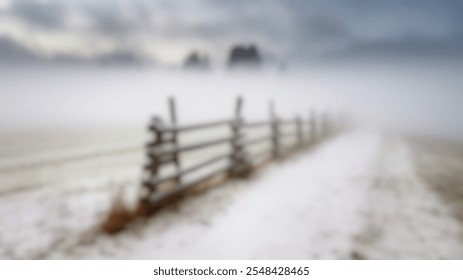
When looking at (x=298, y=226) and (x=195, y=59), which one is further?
(x=195, y=59)

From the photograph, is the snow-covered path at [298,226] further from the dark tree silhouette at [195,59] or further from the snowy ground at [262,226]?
the dark tree silhouette at [195,59]

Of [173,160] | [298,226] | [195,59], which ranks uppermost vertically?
[195,59]

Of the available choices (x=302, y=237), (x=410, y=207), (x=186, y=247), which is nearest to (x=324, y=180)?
(x=410, y=207)

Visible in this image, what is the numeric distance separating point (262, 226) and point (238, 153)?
2.96m

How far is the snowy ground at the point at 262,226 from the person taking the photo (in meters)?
3.29

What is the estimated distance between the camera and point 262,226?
395cm

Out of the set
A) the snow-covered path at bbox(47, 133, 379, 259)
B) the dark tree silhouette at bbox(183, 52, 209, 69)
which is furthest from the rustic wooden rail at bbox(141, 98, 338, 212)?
the dark tree silhouette at bbox(183, 52, 209, 69)

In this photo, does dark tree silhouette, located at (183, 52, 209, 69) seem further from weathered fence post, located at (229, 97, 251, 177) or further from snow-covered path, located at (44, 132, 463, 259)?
snow-covered path, located at (44, 132, 463, 259)

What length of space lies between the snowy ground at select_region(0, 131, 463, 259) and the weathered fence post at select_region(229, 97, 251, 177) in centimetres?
56

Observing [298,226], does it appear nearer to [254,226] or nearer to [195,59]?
[254,226]

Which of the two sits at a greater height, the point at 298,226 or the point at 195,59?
the point at 195,59

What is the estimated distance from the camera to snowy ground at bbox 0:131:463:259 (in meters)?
3.29

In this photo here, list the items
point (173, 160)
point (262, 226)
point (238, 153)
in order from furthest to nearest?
point (238, 153), point (173, 160), point (262, 226)

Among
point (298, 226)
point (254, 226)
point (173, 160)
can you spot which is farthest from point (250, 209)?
point (173, 160)
